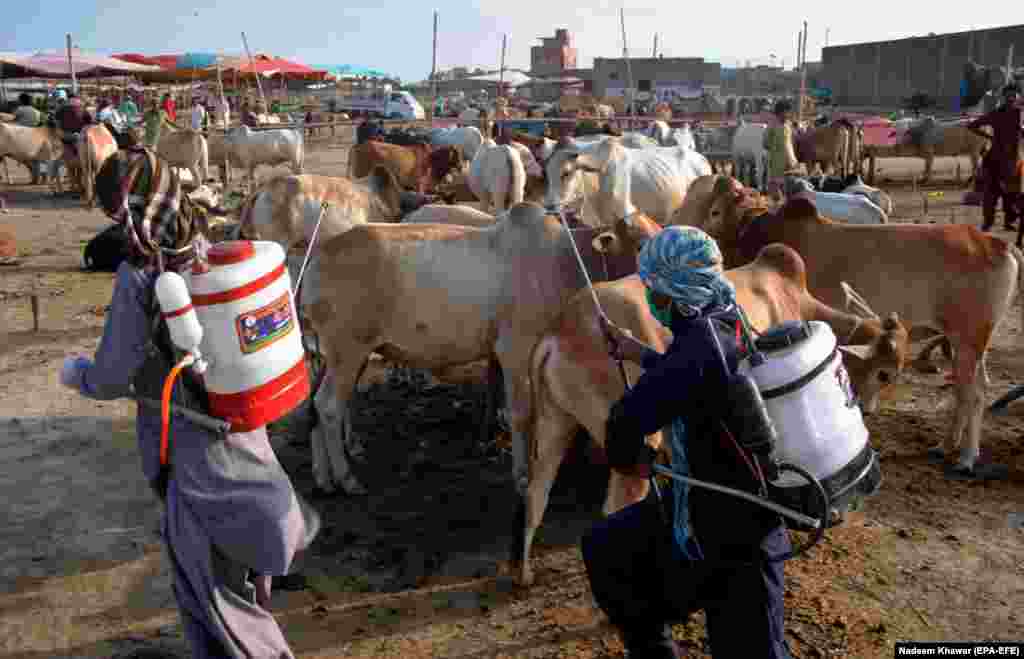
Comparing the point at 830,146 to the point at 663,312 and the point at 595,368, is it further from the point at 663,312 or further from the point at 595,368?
the point at 663,312

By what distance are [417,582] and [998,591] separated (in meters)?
2.97

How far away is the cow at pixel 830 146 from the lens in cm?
2102

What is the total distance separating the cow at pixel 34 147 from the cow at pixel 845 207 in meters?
17.0

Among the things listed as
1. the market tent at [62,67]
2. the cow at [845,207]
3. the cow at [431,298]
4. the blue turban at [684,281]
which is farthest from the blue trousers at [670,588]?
the market tent at [62,67]

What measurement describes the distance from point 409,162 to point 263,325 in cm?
1368

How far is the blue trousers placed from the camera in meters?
2.80

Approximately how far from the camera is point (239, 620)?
10.0 feet

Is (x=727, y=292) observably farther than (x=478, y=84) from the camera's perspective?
No

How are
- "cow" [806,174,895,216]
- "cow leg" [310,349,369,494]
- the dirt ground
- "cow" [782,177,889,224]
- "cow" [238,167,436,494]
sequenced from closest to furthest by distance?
1. the dirt ground
2. "cow leg" [310,349,369,494]
3. "cow" [238,167,436,494]
4. "cow" [782,177,889,224]
5. "cow" [806,174,895,216]

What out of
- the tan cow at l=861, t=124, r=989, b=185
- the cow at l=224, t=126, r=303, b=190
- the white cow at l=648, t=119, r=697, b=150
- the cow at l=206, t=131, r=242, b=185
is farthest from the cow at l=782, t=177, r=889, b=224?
the cow at l=206, t=131, r=242, b=185

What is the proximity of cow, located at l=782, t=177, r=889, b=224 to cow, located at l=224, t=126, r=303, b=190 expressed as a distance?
41.8 feet

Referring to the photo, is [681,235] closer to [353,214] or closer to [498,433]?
[498,433]

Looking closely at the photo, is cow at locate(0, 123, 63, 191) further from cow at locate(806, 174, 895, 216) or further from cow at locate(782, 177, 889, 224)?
cow at locate(782, 177, 889, 224)

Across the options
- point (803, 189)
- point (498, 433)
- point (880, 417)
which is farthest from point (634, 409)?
point (803, 189)
